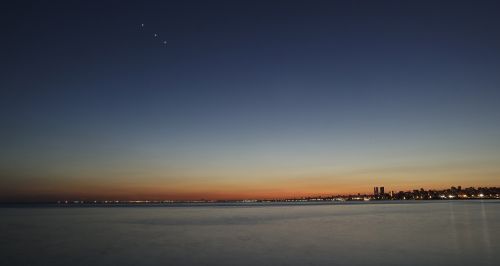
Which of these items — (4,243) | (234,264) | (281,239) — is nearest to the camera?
(234,264)

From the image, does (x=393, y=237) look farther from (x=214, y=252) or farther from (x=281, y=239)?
(x=214, y=252)

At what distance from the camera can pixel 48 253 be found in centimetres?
2753

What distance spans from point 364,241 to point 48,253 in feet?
74.1

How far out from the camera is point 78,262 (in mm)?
23719

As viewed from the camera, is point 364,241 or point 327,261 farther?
point 364,241

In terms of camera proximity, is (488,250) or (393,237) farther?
(393,237)

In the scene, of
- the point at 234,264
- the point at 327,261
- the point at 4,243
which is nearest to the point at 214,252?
the point at 234,264

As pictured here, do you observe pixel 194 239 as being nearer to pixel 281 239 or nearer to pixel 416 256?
pixel 281 239

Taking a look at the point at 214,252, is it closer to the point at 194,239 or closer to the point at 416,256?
the point at 194,239

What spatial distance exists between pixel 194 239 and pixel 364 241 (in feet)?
46.0

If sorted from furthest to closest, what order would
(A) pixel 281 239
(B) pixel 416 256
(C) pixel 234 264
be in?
(A) pixel 281 239 → (B) pixel 416 256 → (C) pixel 234 264

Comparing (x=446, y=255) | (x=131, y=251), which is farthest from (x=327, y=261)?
(x=131, y=251)

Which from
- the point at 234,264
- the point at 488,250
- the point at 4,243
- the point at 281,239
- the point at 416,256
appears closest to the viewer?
the point at 234,264

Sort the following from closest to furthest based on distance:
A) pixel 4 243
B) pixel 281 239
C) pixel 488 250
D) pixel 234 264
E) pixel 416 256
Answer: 1. pixel 234 264
2. pixel 416 256
3. pixel 488 250
4. pixel 4 243
5. pixel 281 239
